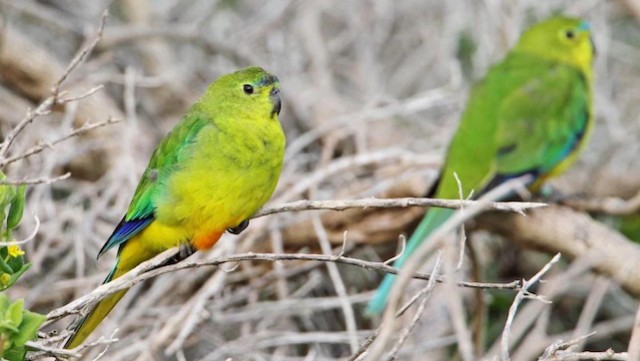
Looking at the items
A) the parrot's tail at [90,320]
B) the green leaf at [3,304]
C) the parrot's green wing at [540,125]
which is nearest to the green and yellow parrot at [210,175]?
the parrot's tail at [90,320]

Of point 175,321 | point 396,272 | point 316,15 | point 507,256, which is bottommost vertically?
point 507,256

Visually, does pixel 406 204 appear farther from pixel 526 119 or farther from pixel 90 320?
pixel 526 119

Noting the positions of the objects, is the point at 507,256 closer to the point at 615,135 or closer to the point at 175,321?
the point at 615,135

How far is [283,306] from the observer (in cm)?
331

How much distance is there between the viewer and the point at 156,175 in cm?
261

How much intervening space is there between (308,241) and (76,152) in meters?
1.00

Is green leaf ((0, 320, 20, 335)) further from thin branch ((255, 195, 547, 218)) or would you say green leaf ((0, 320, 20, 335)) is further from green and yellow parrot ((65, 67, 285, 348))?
green and yellow parrot ((65, 67, 285, 348))

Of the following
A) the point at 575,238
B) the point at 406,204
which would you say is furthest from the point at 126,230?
the point at 575,238

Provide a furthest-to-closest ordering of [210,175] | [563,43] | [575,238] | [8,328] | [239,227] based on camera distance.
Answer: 1. [563,43]
2. [575,238]
3. [239,227]
4. [210,175]
5. [8,328]

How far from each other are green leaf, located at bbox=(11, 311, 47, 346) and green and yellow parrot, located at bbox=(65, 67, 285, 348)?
0.90 m

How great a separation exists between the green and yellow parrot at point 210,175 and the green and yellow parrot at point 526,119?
3.65ft

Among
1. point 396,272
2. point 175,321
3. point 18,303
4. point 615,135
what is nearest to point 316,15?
point 615,135

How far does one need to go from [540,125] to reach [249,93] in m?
1.72

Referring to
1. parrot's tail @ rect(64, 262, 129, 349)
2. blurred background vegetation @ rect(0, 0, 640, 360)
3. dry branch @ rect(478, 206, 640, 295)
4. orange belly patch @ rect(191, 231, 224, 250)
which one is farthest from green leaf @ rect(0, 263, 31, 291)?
dry branch @ rect(478, 206, 640, 295)
